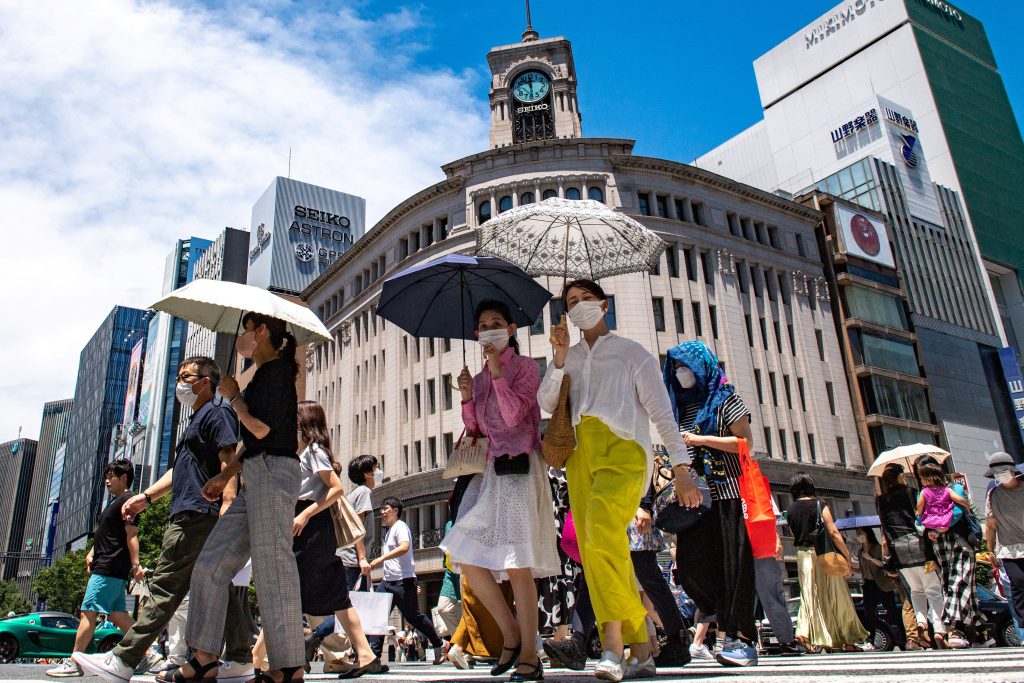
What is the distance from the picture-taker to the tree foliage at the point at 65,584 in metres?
47.8

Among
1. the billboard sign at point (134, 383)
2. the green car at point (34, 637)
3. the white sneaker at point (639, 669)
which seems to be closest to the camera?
the white sneaker at point (639, 669)

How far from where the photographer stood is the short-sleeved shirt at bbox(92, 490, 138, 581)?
18.9 ft

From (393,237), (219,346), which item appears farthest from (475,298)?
(219,346)

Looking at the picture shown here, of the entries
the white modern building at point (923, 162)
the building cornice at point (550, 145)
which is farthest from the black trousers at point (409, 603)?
the white modern building at point (923, 162)

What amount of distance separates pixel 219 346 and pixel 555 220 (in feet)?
218

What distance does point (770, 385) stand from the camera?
3503 centimetres

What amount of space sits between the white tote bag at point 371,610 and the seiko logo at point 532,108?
136ft

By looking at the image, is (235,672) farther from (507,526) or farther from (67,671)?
(507,526)

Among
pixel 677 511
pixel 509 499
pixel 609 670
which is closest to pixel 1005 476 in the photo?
pixel 677 511

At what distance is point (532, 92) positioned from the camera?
44594mm

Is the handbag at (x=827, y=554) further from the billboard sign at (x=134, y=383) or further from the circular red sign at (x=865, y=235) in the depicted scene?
the billboard sign at (x=134, y=383)

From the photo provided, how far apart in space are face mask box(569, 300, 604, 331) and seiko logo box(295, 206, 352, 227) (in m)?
65.7

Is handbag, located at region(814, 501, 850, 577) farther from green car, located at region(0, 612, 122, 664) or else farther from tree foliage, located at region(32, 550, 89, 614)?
tree foliage, located at region(32, 550, 89, 614)

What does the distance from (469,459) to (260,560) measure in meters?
1.18
